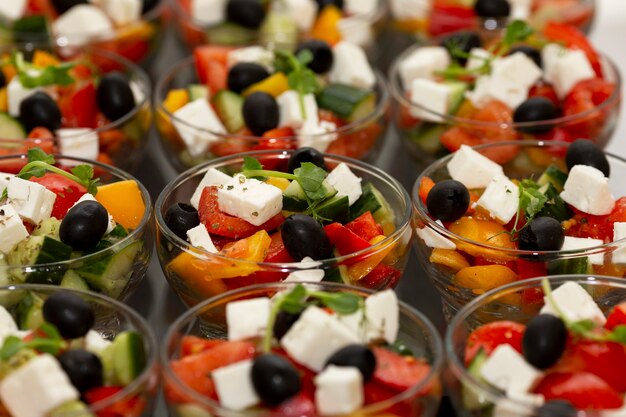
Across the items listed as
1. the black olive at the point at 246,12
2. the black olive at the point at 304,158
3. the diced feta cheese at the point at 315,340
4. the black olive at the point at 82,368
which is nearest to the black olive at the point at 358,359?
the diced feta cheese at the point at 315,340

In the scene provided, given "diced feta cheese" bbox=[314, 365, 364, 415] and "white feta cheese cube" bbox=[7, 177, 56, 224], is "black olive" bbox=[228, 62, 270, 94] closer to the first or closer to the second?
"white feta cheese cube" bbox=[7, 177, 56, 224]

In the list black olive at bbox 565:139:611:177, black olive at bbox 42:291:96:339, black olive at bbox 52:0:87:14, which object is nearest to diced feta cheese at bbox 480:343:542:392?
black olive at bbox 42:291:96:339

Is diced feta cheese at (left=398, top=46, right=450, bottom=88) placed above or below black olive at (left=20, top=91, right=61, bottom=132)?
below

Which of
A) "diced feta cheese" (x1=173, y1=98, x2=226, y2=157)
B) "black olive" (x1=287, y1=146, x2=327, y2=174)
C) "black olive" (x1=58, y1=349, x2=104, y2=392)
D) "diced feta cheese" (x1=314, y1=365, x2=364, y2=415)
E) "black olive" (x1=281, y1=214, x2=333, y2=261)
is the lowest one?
"diced feta cheese" (x1=173, y1=98, x2=226, y2=157)

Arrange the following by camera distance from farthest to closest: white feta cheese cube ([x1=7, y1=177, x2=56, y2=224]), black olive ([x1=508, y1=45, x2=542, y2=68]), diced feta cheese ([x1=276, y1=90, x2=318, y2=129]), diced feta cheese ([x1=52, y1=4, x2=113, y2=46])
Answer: diced feta cheese ([x1=52, y1=4, x2=113, y2=46]), black olive ([x1=508, y1=45, x2=542, y2=68]), diced feta cheese ([x1=276, y1=90, x2=318, y2=129]), white feta cheese cube ([x1=7, y1=177, x2=56, y2=224])

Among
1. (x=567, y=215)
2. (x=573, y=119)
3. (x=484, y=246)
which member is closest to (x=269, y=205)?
(x=484, y=246)

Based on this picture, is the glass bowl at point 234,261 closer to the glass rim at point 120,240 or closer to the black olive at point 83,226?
the glass rim at point 120,240
